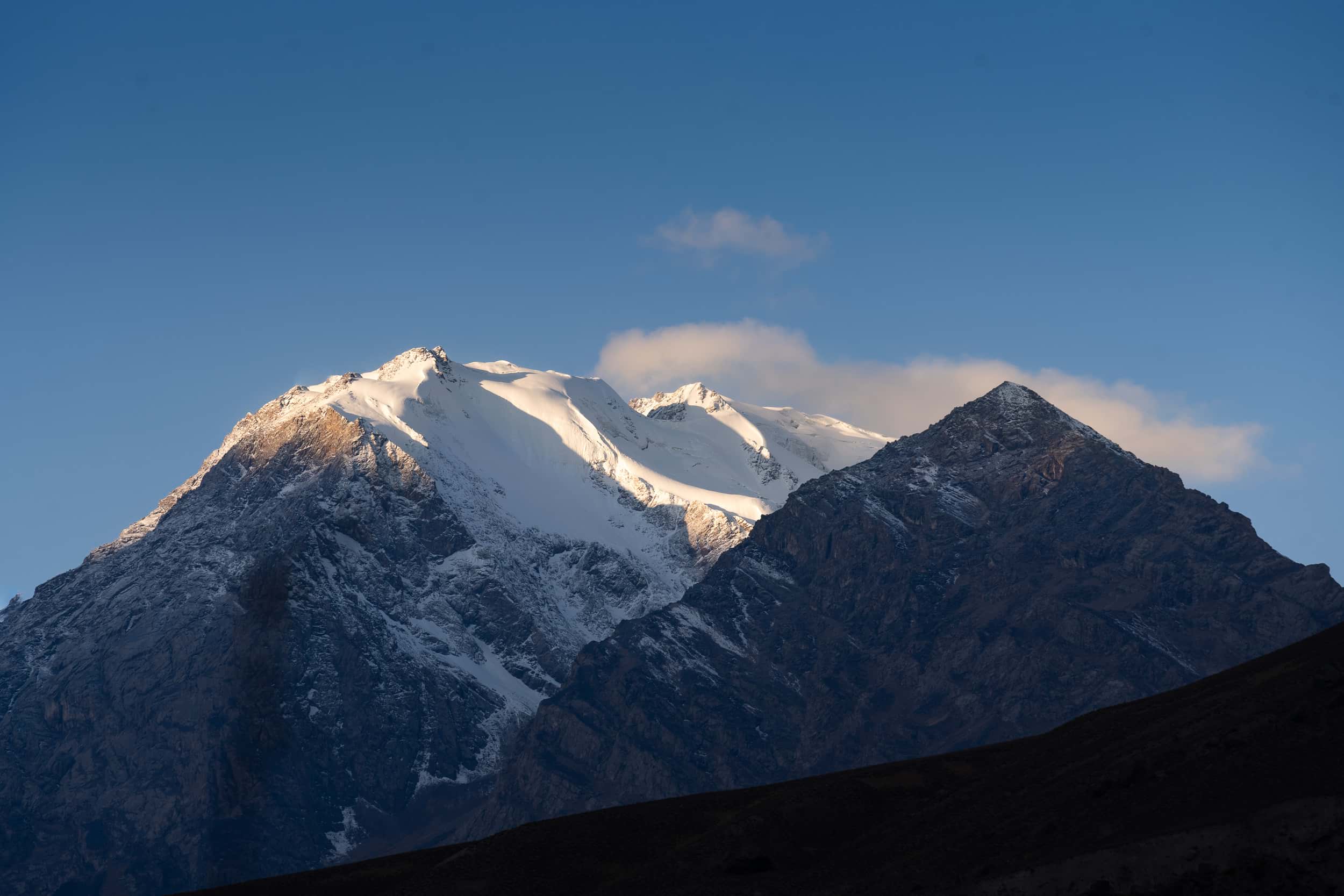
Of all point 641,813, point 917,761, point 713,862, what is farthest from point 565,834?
point 917,761

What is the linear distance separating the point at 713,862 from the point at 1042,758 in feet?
96.7

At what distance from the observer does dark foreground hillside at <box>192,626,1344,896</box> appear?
95000 mm

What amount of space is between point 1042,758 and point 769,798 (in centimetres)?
2404

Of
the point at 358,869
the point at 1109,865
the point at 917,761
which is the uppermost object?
the point at 917,761

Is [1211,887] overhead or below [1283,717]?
below

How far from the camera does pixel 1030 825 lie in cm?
11262

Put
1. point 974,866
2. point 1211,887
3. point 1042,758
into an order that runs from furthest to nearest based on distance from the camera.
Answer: point 1042,758 < point 974,866 < point 1211,887

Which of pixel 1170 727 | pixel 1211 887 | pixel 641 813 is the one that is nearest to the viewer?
pixel 1211 887

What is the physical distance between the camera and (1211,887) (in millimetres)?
92000

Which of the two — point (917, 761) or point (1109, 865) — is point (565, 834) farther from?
point (1109, 865)

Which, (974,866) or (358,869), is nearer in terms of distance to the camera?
(974,866)

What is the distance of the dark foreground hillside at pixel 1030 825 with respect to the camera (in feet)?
312

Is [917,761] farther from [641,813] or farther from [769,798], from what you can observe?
[641,813]

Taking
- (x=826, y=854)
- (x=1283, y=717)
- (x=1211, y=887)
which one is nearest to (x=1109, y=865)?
(x=1211, y=887)
